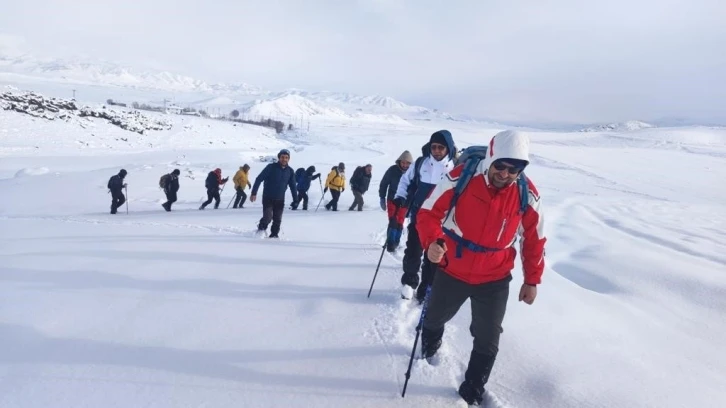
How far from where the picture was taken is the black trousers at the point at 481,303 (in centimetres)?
272

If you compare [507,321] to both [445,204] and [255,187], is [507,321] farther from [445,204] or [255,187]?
[255,187]

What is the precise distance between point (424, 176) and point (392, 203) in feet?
2.26

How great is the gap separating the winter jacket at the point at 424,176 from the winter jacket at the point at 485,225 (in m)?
1.69

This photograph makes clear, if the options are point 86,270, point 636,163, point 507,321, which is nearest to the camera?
point 507,321

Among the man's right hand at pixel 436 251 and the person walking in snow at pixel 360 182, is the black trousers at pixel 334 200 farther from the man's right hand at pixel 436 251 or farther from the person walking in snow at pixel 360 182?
the man's right hand at pixel 436 251

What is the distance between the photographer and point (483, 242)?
2.60 meters

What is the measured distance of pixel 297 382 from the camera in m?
2.86

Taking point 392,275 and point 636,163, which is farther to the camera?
point 636,163

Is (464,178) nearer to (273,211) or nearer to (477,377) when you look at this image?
(477,377)

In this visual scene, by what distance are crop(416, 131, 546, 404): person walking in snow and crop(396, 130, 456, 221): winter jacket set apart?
1.70 meters

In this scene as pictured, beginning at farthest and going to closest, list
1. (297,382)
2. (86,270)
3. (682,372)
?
(86,270), (682,372), (297,382)

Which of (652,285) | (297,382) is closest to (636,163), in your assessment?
(652,285)

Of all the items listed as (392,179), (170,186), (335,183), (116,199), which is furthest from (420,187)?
(116,199)

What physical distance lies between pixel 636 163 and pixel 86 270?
157 ft
